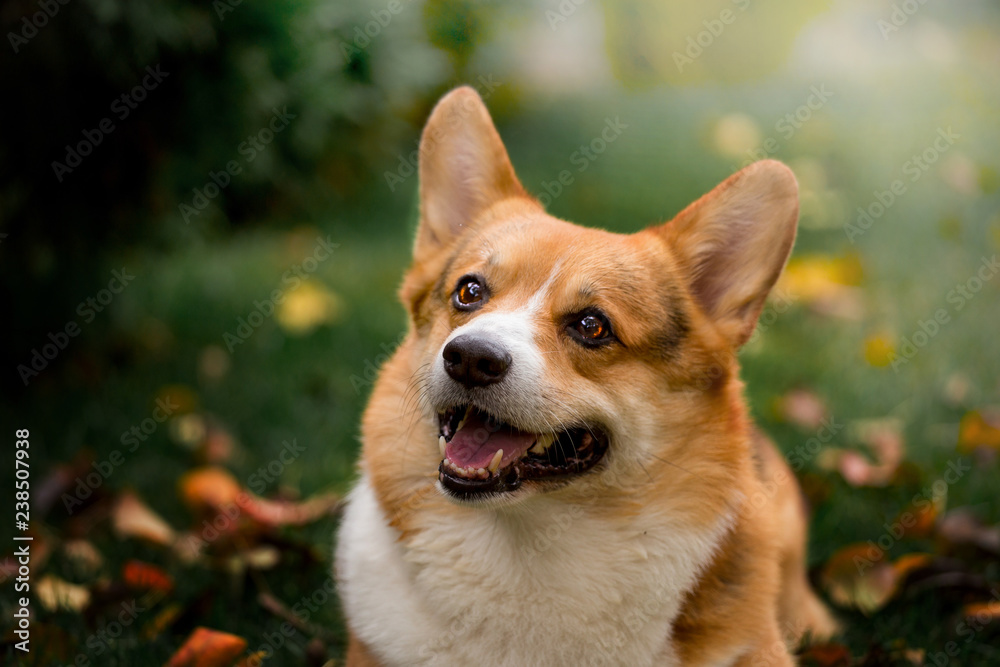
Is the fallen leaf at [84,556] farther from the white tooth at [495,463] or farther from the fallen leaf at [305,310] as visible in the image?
the fallen leaf at [305,310]

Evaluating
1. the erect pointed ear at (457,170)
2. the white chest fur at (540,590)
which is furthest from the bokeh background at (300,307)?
the erect pointed ear at (457,170)

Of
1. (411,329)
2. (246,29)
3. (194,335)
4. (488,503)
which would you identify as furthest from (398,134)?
(488,503)

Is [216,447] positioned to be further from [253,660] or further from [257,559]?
[253,660]

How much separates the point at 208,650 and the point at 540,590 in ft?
3.86

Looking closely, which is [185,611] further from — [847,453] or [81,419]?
[847,453]

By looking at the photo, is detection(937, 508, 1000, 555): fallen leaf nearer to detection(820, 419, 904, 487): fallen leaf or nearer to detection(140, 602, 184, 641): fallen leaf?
detection(820, 419, 904, 487): fallen leaf

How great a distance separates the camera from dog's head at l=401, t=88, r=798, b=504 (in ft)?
8.11

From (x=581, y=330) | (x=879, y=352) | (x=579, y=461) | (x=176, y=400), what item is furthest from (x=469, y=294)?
(x=879, y=352)

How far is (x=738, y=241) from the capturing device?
9.20 ft

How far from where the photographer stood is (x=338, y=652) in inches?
130

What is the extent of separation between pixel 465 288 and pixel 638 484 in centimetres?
80

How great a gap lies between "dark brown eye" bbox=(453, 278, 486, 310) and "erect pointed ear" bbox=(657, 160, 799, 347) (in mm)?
641

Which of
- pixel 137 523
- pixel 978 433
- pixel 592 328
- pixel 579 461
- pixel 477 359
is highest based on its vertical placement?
pixel 477 359

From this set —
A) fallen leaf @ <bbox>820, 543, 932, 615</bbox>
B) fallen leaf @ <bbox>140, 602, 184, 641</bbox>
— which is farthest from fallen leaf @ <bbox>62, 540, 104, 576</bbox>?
fallen leaf @ <bbox>820, 543, 932, 615</bbox>
